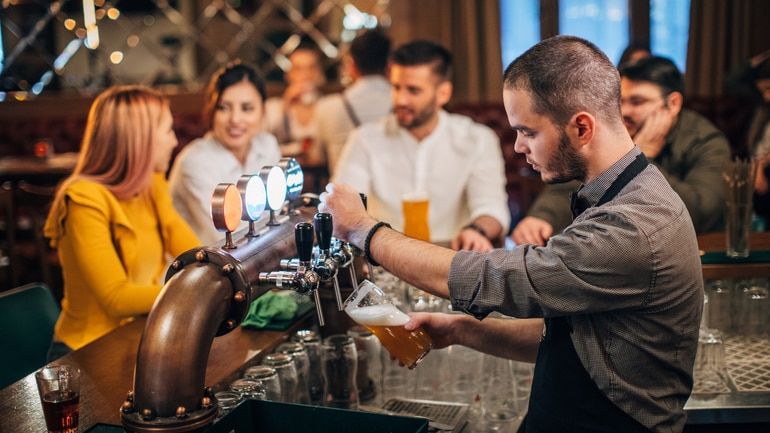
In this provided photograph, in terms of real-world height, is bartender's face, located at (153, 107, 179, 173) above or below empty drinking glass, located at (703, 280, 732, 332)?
above

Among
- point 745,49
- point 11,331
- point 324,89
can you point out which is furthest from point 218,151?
point 745,49

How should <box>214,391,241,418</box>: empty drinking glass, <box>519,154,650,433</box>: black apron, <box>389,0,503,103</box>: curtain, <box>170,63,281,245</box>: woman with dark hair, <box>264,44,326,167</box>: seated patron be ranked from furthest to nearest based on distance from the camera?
1. <box>389,0,503,103</box>: curtain
2. <box>264,44,326,167</box>: seated patron
3. <box>170,63,281,245</box>: woman with dark hair
4. <box>214,391,241,418</box>: empty drinking glass
5. <box>519,154,650,433</box>: black apron

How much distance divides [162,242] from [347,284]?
3.83 feet

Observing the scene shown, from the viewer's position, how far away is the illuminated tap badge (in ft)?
6.11

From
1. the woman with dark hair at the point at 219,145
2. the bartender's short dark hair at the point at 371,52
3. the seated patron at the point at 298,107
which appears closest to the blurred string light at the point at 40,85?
the seated patron at the point at 298,107

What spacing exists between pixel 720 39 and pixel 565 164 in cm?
596

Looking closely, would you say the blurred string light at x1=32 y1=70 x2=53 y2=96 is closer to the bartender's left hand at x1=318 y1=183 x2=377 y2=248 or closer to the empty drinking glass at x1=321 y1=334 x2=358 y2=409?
the empty drinking glass at x1=321 y1=334 x2=358 y2=409

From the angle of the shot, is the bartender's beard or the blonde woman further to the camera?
the blonde woman

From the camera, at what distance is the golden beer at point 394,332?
1.74 metres

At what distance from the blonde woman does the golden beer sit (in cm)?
101

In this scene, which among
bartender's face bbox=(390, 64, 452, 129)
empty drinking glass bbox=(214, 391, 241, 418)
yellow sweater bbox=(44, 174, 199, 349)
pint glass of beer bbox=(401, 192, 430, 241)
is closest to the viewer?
empty drinking glass bbox=(214, 391, 241, 418)

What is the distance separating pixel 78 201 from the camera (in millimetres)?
2701

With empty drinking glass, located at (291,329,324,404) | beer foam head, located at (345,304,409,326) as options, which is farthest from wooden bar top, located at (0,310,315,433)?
beer foam head, located at (345,304,409,326)

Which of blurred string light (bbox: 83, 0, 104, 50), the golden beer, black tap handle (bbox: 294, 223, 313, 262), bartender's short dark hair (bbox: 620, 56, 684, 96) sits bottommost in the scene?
the golden beer
